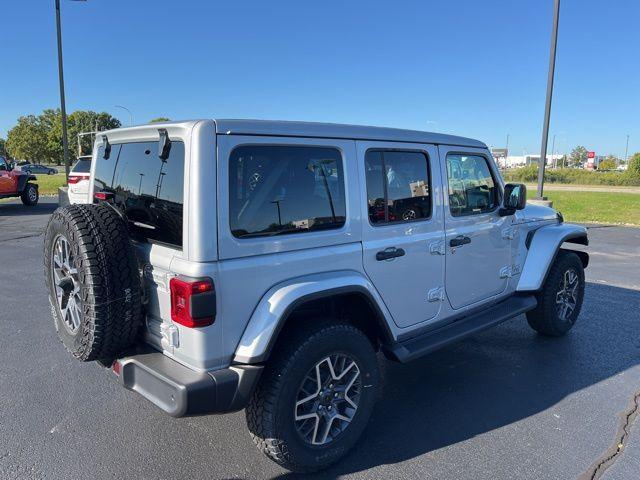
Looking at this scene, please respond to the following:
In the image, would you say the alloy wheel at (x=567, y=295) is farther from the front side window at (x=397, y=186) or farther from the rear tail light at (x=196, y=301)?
the rear tail light at (x=196, y=301)

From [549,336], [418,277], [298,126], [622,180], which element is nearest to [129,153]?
[298,126]

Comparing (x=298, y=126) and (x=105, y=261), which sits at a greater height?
(x=298, y=126)

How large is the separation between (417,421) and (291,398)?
3.77 feet

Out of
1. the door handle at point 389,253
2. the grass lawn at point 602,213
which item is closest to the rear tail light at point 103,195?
the door handle at point 389,253

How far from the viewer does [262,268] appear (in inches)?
96.0

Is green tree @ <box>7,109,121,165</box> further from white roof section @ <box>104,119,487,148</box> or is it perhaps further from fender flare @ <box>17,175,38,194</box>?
white roof section @ <box>104,119,487,148</box>

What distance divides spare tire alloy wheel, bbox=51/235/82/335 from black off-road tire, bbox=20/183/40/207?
53.7ft

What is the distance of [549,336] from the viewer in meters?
4.77

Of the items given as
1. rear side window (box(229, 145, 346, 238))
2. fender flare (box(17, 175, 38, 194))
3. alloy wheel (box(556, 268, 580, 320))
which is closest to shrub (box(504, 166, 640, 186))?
fender flare (box(17, 175, 38, 194))

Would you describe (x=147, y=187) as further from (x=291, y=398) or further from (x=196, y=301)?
(x=291, y=398)

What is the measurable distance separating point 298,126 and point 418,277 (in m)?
1.32

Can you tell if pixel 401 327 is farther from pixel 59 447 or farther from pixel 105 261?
pixel 59 447

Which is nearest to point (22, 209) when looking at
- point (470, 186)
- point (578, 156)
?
point (470, 186)

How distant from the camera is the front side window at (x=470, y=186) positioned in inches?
142
